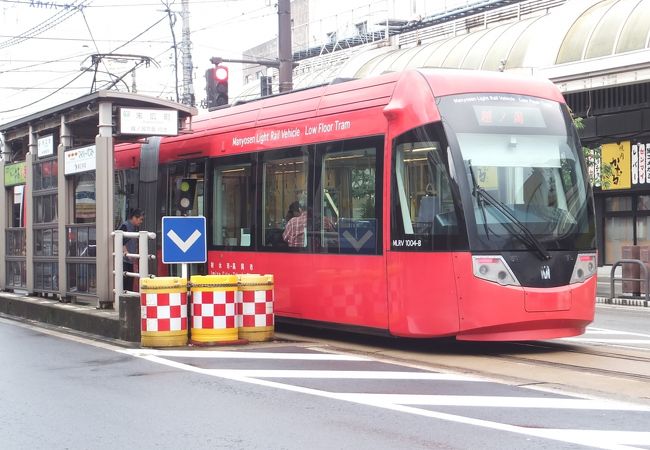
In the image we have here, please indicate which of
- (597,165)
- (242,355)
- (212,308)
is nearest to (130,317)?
(212,308)

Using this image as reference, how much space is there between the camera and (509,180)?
10.3 meters

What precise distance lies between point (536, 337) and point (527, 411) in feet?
10.0

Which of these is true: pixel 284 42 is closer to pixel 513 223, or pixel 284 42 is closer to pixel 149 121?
pixel 149 121

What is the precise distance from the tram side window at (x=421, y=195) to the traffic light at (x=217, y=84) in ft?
31.4

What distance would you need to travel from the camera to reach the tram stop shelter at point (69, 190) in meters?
13.3

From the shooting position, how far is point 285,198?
1263 centimetres

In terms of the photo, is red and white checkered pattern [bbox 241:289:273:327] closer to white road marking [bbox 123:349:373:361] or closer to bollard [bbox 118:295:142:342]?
white road marking [bbox 123:349:373:361]

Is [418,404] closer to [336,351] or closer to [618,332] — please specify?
[336,351]

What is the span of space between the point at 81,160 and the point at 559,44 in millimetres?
17285

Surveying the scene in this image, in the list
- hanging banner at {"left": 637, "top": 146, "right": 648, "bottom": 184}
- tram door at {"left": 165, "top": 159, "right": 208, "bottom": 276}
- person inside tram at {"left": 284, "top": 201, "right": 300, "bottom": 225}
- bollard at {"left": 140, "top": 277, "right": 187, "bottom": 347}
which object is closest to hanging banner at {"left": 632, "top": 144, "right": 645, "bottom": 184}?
hanging banner at {"left": 637, "top": 146, "right": 648, "bottom": 184}

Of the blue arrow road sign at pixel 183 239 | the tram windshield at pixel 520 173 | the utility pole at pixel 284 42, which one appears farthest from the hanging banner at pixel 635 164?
the blue arrow road sign at pixel 183 239

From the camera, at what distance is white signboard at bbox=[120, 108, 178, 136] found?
43.7 ft

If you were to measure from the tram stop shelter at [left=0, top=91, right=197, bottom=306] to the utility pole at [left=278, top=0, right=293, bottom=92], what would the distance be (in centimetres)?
430

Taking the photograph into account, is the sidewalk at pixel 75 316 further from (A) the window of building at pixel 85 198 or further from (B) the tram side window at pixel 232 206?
(B) the tram side window at pixel 232 206
